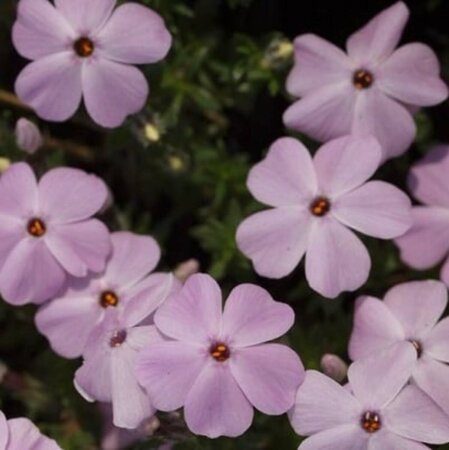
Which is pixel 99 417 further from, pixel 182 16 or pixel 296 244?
pixel 182 16

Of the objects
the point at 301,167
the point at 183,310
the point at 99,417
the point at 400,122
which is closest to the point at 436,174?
the point at 400,122

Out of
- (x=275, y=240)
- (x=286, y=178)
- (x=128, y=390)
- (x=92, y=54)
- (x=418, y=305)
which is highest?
(x=92, y=54)

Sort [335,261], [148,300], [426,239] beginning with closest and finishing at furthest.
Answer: [148,300], [335,261], [426,239]

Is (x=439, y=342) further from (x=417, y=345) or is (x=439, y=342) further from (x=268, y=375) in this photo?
(x=268, y=375)

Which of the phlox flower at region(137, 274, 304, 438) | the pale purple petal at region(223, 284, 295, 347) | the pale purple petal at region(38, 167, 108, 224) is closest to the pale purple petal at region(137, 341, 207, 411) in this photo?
the phlox flower at region(137, 274, 304, 438)

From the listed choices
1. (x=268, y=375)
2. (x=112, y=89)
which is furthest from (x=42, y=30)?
(x=268, y=375)
